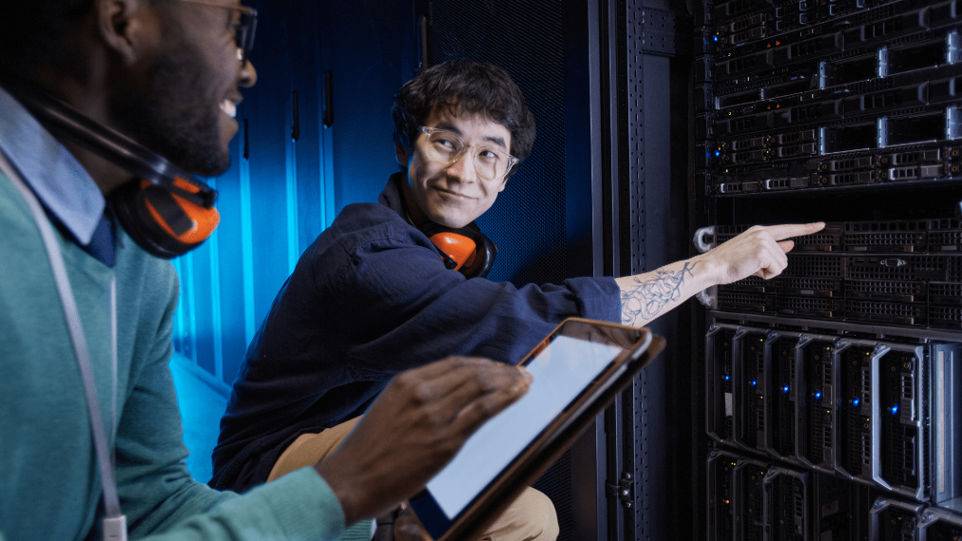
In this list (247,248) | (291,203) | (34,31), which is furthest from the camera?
(247,248)

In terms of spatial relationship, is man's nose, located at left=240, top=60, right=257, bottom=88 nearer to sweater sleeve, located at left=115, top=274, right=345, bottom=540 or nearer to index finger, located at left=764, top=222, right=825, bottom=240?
sweater sleeve, located at left=115, top=274, right=345, bottom=540

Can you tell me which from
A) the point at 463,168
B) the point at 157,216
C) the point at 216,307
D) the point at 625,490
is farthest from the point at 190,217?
the point at 216,307

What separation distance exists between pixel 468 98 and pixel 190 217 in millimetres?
978

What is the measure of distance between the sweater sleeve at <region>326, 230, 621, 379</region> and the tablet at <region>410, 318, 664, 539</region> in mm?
510

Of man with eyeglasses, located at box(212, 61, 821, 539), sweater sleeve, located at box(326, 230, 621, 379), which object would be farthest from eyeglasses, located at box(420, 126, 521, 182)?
sweater sleeve, located at box(326, 230, 621, 379)

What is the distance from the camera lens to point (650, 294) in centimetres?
150

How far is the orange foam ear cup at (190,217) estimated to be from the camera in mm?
846

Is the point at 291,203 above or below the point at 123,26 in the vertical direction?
below

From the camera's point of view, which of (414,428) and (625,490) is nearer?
(414,428)

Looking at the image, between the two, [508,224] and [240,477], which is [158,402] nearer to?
[240,477]

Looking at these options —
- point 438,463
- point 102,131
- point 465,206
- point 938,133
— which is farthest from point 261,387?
point 938,133

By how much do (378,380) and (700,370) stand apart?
0.87 meters

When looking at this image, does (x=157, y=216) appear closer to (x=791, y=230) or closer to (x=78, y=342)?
(x=78, y=342)

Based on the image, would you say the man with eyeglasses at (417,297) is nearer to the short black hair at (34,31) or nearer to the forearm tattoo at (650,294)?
the forearm tattoo at (650,294)
